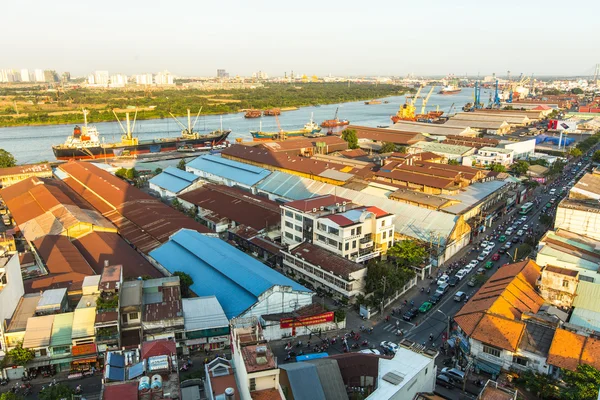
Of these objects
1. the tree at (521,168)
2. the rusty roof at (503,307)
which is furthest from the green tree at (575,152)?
the rusty roof at (503,307)

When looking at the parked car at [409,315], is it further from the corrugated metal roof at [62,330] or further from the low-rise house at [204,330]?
the corrugated metal roof at [62,330]

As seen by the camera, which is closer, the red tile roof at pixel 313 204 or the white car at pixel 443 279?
the white car at pixel 443 279

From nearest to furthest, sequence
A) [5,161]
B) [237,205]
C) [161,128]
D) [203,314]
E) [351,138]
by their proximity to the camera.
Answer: [203,314], [237,205], [5,161], [351,138], [161,128]

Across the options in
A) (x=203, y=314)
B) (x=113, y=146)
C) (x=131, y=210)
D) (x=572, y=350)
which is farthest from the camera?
(x=113, y=146)

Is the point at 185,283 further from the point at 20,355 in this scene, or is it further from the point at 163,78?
the point at 163,78

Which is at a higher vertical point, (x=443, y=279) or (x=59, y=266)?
(x=59, y=266)

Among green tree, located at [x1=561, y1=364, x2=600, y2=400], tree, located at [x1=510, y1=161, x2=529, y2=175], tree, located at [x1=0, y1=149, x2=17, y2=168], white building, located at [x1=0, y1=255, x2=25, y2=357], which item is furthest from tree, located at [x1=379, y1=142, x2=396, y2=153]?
white building, located at [x1=0, y1=255, x2=25, y2=357]

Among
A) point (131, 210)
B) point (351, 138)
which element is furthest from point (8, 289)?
point (351, 138)
